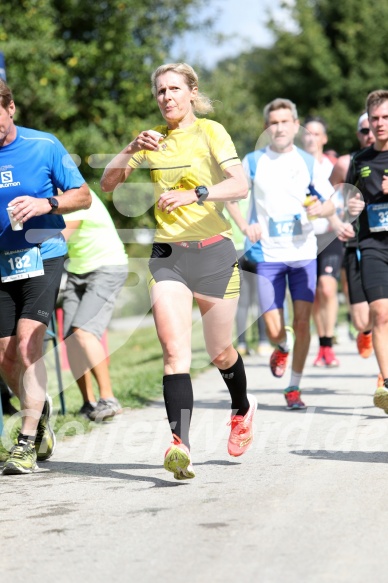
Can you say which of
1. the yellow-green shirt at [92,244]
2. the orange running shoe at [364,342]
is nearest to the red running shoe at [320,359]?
the orange running shoe at [364,342]

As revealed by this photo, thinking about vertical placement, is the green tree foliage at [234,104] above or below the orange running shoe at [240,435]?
above

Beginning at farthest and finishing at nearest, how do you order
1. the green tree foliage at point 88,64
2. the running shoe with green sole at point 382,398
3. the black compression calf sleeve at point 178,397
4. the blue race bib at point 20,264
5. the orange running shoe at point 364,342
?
the green tree foliage at point 88,64 → the orange running shoe at point 364,342 → the running shoe with green sole at point 382,398 → the blue race bib at point 20,264 → the black compression calf sleeve at point 178,397

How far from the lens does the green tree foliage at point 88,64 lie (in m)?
20.7

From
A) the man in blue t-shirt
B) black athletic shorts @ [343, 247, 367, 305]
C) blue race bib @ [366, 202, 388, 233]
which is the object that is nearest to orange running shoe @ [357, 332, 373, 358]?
black athletic shorts @ [343, 247, 367, 305]

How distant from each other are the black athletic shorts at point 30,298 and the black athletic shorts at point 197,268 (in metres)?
0.83

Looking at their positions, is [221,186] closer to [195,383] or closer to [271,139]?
[271,139]

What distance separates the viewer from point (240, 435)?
20.6 feet

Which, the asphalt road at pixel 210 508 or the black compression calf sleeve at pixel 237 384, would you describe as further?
the black compression calf sleeve at pixel 237 384

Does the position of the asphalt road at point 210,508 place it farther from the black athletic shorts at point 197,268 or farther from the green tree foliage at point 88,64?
the green tree foliage at point 88,64

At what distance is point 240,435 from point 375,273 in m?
1.97

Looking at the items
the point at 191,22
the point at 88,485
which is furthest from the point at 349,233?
the point at 191,22

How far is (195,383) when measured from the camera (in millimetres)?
11328

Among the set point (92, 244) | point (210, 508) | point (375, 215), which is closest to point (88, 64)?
point (92, 244)

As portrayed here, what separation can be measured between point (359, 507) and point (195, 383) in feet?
21.4
